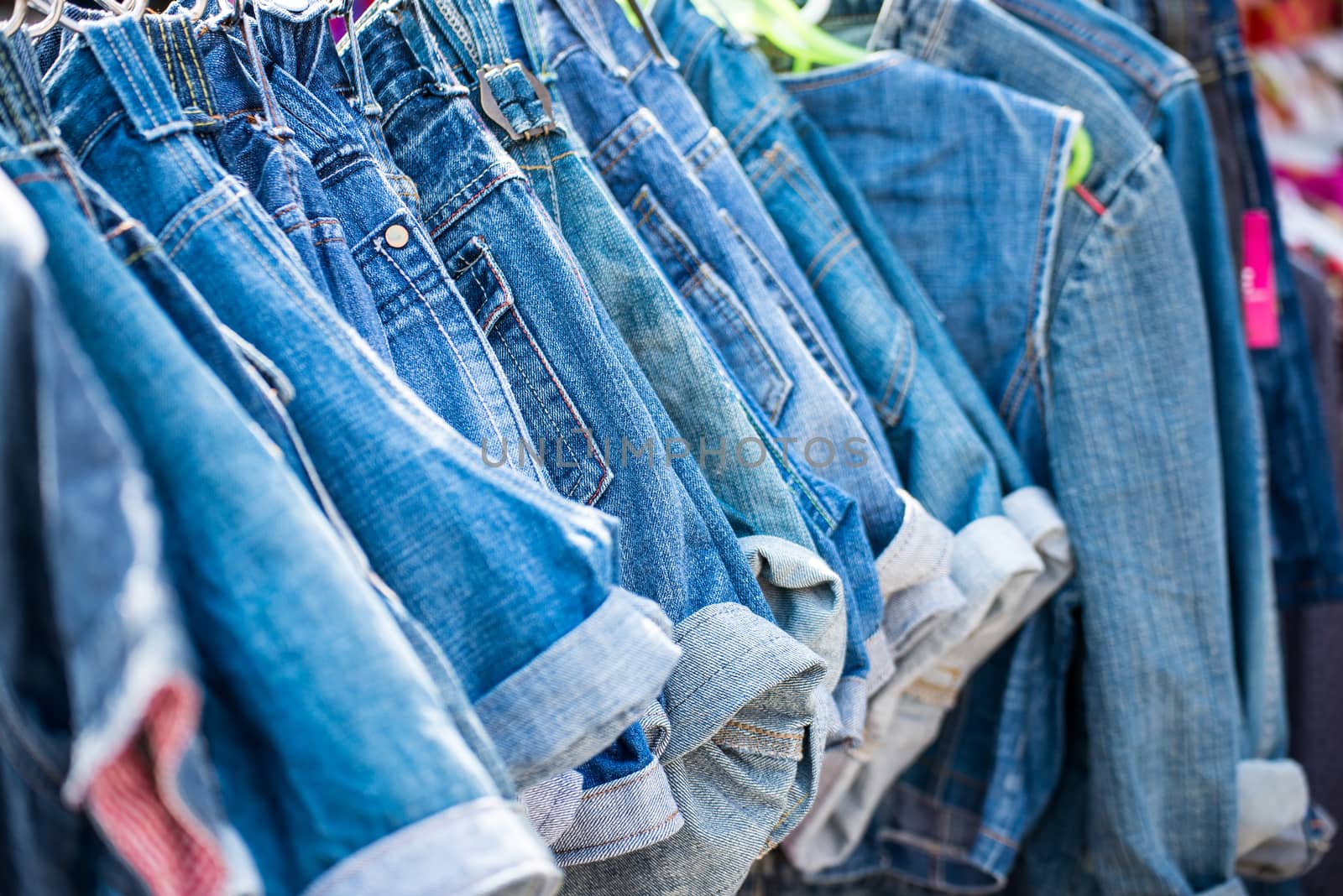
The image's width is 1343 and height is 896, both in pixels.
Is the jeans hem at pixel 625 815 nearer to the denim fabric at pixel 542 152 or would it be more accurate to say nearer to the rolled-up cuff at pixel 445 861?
the rolled-up cuff at pixel 445 861

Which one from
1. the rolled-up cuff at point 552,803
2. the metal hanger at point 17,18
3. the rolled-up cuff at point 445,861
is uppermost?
the metal hanger at point 17,18

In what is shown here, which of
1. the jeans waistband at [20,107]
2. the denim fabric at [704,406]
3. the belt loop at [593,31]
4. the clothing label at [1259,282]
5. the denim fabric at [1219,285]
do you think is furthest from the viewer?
the clothing label at [1259,282]

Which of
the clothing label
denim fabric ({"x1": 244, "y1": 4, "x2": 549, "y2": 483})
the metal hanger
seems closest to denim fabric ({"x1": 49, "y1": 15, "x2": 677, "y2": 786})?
denim fabric ({"x1": 244, "y1": 4, "x2": 549, "y2": 483})

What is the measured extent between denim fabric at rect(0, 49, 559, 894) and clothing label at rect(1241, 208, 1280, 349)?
111 cm

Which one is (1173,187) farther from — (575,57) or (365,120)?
(365,120)

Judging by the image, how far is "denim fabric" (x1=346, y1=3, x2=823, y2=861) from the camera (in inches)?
24.6

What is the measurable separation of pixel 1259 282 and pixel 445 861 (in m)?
1.16

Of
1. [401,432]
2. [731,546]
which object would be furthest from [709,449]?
[401,432]

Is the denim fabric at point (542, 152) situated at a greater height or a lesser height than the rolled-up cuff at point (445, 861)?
greater

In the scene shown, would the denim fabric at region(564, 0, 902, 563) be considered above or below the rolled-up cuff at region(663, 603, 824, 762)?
above

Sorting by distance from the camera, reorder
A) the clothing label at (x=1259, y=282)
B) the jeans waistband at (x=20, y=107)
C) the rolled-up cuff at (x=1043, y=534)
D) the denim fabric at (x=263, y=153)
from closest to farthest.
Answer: the jeans waistband at (x=20, y=107)
the denim fabric at (x=263, y=153)
the rolled-up cuff at (x=1043, y=534)
the clothing label at (x=1259, y=282)

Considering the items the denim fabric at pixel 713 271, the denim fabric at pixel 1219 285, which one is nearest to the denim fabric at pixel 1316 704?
the denim fabric at pixel 1219 285

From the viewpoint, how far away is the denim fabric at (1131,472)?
39.4 inches

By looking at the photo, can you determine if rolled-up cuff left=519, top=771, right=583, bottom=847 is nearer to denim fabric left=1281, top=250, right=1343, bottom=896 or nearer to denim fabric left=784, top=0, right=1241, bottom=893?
denim fabric left=784, top=0, right=1241, bottom=893
